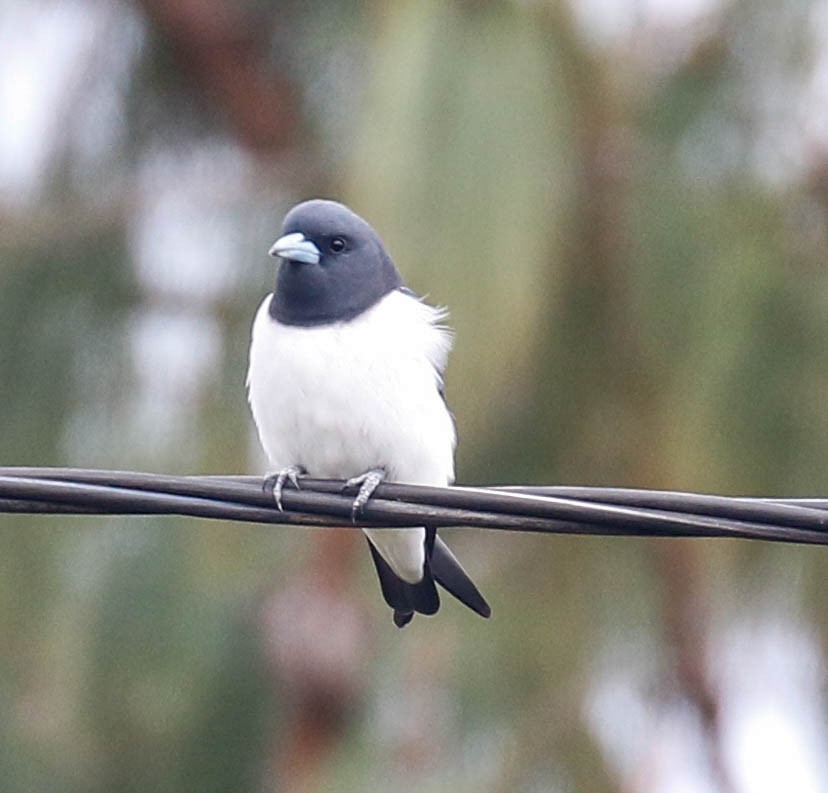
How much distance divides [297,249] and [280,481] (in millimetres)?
1123

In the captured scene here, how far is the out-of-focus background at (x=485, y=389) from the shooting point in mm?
5840

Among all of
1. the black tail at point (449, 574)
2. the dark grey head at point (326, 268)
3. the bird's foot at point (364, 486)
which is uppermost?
the dark grey head at point (326, 268)

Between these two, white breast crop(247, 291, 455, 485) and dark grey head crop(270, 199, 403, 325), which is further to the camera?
dark grey head crop(270, 199, 403, 325)

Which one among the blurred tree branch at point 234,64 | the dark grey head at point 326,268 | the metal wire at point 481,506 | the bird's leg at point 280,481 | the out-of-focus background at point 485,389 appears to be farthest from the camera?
the blurred tree branch at point 234,64

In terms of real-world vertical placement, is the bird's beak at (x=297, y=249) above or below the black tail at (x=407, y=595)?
above

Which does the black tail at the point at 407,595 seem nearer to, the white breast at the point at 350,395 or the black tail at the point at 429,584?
the black tail at the point at 429,584

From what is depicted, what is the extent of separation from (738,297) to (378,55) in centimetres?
127

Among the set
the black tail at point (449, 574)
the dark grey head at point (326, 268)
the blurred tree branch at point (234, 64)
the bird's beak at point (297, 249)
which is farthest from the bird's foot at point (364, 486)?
the blurred tree branch at point (234, 64)

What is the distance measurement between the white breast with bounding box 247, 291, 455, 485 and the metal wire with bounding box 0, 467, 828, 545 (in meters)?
1.01

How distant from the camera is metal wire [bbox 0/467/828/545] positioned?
3.44m

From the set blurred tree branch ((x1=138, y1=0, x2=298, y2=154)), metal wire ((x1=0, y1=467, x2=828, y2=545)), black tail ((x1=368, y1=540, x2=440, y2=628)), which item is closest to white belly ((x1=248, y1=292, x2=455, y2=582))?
black tail ((x1=368, y1=540, x2=440, y2=628))

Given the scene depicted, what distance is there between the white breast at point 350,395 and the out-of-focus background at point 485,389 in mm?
626

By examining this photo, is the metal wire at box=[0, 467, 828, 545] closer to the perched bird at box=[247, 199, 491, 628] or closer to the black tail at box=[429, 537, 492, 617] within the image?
the perched bird at box=[247, 199, 491, 628]

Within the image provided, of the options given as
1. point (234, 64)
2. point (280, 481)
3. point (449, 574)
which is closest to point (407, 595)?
point (449, 574)
